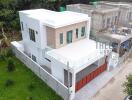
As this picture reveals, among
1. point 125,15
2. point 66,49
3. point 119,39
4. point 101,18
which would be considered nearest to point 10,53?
point 66,49

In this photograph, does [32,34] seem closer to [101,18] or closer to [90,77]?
[90,77]

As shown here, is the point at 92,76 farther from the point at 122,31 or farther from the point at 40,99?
the point at 122,31

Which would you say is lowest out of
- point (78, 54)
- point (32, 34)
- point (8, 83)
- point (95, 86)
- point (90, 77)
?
point (95, 86)

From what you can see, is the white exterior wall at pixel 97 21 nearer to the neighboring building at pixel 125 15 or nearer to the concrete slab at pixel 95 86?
the neighboring building at pixel 125 15

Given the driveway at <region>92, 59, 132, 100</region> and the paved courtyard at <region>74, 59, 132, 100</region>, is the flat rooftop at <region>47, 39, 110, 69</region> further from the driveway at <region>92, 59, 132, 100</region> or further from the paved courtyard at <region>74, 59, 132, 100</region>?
the driveway at <region>92, 59, 132, 100</region>

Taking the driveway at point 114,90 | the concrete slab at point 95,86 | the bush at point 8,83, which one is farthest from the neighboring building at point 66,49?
the bush at point 8,83
